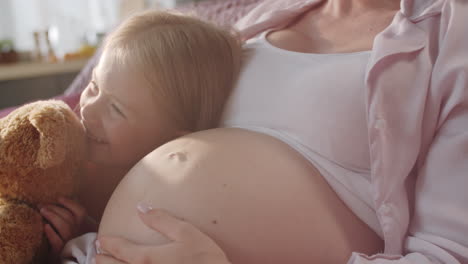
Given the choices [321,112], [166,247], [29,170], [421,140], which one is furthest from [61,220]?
[421,140]

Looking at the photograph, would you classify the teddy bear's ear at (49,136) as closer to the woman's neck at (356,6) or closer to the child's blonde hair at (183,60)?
the child's blonde hair at (183,60)

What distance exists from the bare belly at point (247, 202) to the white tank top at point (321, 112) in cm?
2

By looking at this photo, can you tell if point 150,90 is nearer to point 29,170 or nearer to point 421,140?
point 29,170

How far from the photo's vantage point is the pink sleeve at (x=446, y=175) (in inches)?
25.4

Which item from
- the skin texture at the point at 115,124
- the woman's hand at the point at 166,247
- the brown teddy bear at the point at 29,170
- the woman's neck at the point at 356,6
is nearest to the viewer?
the woman's hand at the point at 166,247

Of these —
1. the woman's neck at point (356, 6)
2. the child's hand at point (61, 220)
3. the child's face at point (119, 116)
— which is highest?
the woman's neck at point (356, 6)

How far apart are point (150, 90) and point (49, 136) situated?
0.60 feet

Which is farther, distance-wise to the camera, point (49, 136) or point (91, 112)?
point (91, 112)

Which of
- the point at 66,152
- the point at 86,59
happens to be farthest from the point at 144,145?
the point at 86,59

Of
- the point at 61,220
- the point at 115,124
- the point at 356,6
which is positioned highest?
the point at 356,6

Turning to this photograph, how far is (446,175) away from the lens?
66cm

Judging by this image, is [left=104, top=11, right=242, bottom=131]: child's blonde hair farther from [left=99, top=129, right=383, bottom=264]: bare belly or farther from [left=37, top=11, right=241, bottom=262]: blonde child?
[left=99, top=129, right=383, bottom=264]: bare belly

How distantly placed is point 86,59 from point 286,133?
5.95 ft

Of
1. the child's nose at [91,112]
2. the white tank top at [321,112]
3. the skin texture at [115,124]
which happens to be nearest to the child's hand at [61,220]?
the skin texture at [115,124]
